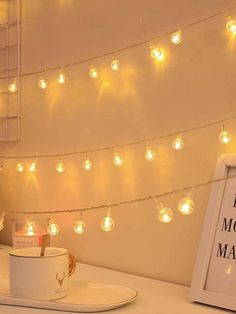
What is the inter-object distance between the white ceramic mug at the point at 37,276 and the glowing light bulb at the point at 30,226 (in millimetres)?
321

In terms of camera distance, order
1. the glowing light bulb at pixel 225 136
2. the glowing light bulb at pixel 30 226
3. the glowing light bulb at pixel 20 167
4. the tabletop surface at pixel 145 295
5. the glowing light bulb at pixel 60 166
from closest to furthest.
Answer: the tabletop surface at pixel 145 295 < the glowing light bulb at pixel 225 136 < the glowing light bulb at pixel 30 226 < the glowing light bulb at pixel 60 166 < the glowing light bulb at pixel 20 167

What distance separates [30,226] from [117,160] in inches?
11.5

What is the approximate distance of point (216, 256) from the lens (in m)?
0.96

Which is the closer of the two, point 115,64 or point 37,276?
point 37,276

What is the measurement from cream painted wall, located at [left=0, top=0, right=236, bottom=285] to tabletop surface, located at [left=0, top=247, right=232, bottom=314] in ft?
0.13

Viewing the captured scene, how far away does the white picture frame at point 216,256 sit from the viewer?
914 millimetres

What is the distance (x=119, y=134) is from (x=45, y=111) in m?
0.31

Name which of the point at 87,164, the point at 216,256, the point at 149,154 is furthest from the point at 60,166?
the point at 216,256

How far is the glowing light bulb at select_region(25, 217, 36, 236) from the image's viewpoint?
1.28m

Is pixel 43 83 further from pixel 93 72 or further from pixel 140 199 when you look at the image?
pixel 140 199

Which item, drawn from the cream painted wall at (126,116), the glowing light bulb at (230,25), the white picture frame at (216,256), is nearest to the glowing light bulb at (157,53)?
the cream painted wall at (126,116)

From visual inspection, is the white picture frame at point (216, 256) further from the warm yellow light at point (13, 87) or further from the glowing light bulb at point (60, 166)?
the warm yellow light at point (13, 87)

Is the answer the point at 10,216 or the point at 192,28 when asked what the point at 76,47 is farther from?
the point at 10,216

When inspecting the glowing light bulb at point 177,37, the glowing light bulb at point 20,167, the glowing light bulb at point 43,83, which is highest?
the glowing light bulb at point 177,37
